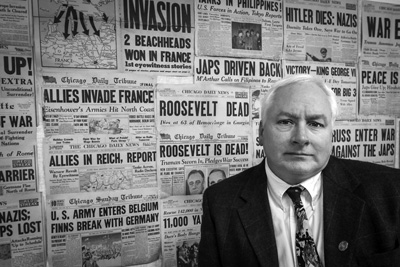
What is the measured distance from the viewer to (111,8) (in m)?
1.07

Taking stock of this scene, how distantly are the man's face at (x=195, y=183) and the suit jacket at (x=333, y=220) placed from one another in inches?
7.5

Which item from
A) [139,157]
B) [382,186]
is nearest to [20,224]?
[139,157]

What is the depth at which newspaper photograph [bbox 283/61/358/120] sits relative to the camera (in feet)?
4.37

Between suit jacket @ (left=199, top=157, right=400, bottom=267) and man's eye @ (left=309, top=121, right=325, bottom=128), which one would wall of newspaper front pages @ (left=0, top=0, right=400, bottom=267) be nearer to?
suit jacket @ (left=199, top=157, right=400, bottom=267)

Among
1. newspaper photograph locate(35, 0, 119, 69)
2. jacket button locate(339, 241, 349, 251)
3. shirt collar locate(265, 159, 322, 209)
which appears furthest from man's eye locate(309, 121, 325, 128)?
newspaper photograph locate(35, 0, 119, 69)

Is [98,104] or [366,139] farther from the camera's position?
[366,139]

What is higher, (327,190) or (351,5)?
(351,5)

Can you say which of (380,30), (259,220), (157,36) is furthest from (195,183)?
(380,30)

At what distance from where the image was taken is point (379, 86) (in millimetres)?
1424

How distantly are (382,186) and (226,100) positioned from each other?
0.61 metres

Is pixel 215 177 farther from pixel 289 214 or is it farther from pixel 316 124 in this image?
pixel 316 124

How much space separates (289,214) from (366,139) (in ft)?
2.37

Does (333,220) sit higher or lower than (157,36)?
lower

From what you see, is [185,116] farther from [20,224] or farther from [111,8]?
[20,224]
